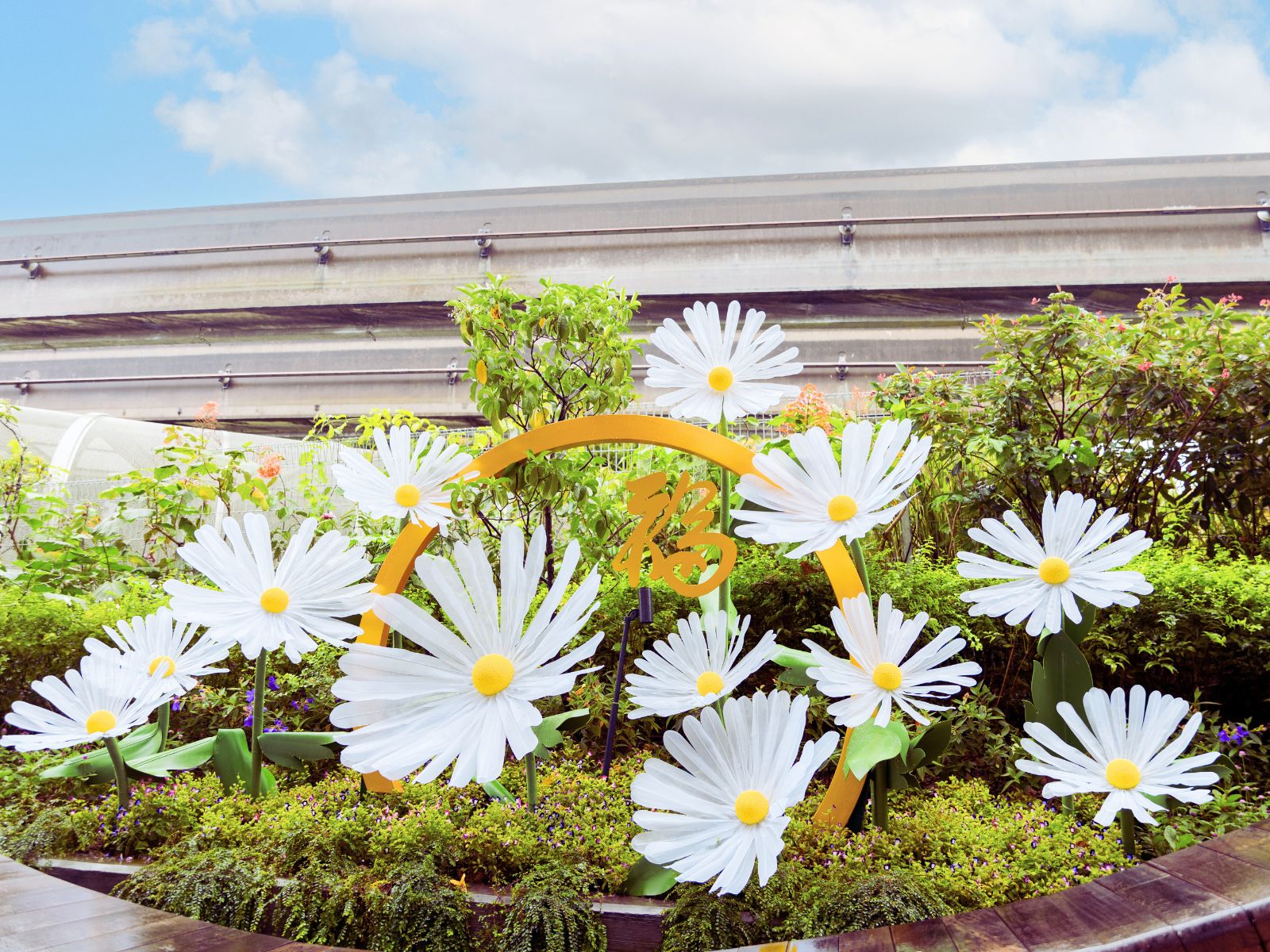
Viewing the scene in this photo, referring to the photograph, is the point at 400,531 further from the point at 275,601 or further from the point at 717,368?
the point at 717,368

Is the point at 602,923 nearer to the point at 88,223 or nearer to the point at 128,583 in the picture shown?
the point at 128,583

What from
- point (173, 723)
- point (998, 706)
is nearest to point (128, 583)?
point (173, 723)

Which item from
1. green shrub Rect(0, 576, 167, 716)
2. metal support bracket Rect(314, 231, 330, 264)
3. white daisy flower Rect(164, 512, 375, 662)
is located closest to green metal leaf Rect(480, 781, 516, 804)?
white daisy flower Rect(164, 512, 375, 662)

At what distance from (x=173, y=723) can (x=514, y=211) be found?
7.69 metres

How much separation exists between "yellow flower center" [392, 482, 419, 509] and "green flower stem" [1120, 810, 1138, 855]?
1584 millimetres

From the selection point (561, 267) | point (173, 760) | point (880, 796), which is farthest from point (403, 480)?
point (561, 267)

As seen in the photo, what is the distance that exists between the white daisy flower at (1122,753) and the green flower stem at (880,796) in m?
0.34

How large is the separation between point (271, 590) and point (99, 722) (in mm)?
557

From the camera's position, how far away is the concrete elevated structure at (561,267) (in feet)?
25.8

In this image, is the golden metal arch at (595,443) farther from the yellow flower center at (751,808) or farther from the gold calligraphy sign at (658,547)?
the yellow flower center at (751,808)

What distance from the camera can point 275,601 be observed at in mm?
1542

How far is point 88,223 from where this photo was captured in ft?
35.9

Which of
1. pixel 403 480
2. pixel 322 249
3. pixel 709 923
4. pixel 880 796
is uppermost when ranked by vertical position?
pixel 322 249

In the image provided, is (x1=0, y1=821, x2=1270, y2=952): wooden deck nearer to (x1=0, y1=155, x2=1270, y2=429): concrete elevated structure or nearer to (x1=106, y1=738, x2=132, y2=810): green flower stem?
(x1=106, y1=738, x2=132, y2=810): green flower stem
